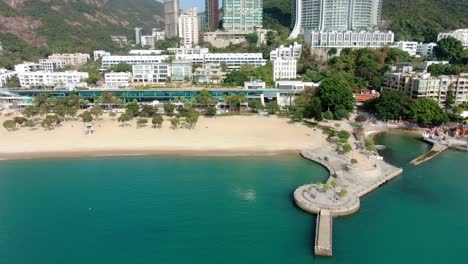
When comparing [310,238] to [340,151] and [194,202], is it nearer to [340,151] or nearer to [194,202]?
[194,202]

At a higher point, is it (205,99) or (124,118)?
(205,99)

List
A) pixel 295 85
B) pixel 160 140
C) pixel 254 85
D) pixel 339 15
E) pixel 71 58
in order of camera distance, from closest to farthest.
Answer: pixel 160 140, pixel 295 85, pixel 254 85, pixel 71 58, pixel 339 15

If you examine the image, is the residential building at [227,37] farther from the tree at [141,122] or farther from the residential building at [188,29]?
the tree at [141,122]

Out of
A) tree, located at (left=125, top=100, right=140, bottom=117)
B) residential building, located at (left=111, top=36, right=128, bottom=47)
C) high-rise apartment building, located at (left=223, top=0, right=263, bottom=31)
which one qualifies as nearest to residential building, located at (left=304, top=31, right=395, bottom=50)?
high-rise apartment building, located at (left=223, top=0, right=263, bottom=31)

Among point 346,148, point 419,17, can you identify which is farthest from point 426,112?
point 419,17

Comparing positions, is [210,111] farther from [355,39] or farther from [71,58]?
[71,58]
